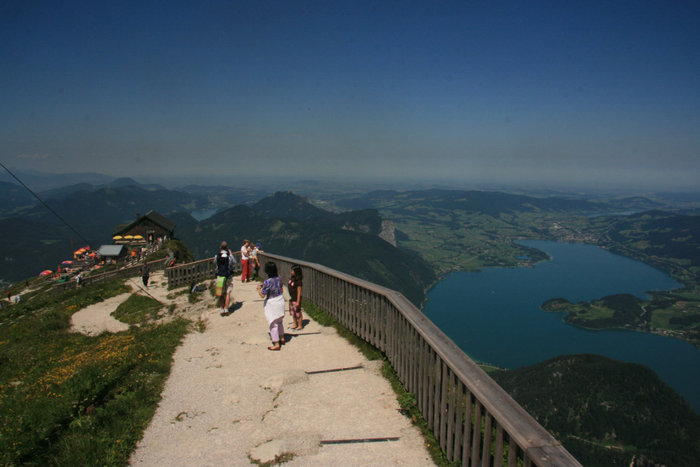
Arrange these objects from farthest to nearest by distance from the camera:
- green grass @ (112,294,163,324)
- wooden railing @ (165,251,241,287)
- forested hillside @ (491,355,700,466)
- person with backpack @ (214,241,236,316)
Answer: forested hillside @ (491,355,700,466) → wooden railing @ (165,251,241,287) → green grass @ (112,294,163,324) → person with backpack @ (214,241,236,316)

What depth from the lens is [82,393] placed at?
233 inches

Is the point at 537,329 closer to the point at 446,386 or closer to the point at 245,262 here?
the point at 245,262

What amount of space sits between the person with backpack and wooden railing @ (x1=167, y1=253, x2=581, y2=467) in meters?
2.77

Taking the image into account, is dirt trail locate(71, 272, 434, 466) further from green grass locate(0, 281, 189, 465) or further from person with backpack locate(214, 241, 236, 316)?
person with backpack locate(214, 241, 236, 316)

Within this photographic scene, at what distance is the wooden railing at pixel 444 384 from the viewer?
2.74 meters

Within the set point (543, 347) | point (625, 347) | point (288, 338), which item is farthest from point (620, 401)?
point (288, 338)

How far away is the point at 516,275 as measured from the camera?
197750mm

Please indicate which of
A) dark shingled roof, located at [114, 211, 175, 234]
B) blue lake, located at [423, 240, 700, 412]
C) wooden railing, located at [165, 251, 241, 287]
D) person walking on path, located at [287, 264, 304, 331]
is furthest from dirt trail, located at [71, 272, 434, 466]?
blue lake, located at [423, 240, 700, 412]

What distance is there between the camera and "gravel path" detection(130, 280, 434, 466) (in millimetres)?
4656

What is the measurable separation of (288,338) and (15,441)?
4906 mm

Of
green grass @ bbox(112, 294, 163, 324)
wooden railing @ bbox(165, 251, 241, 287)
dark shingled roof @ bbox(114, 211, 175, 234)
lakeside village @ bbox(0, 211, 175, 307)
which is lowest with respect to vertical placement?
lakeside village @ bbox(0, 211, 175, 307)

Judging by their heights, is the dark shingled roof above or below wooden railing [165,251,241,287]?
below

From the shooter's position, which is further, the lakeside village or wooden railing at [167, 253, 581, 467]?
the lakeside village

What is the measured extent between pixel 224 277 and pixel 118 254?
45525mm
